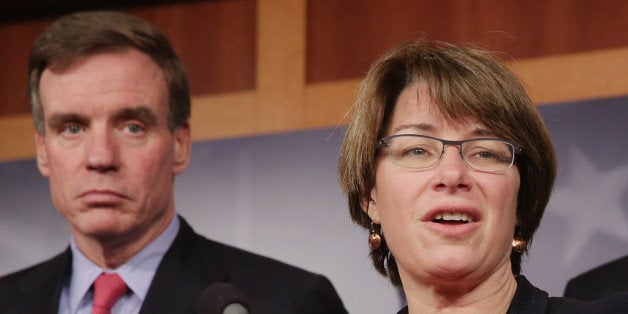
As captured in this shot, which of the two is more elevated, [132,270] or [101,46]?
[101,46]

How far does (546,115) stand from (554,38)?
219mm

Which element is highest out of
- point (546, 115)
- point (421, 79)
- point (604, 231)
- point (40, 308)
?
point (421, 79)

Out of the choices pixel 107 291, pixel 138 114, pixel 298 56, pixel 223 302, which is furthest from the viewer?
pixel 298 56

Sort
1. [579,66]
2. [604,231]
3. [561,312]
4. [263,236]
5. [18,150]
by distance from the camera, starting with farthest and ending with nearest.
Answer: [18,150] → [263,236] → [579,66] → [604,231] → [561,312]

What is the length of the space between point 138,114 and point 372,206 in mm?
863

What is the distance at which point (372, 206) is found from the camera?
221 centimetres

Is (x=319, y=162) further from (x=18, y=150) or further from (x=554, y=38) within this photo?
(x=18, y=150)

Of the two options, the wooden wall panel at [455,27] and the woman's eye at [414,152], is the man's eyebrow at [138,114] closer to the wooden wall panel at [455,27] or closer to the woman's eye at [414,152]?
the wooden wall panel at [455,27]

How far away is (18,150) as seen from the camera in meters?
3.37

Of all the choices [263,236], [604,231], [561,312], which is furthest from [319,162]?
[561,312]

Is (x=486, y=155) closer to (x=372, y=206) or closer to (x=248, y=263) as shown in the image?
(x=372, y=206)

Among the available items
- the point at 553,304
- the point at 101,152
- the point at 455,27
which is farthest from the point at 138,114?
the point at 553,304

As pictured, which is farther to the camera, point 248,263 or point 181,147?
point 181,147

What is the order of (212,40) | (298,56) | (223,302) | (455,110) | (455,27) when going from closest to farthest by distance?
(223,302) → (455,110) → (455,27) → (298,56) → (212,40)
